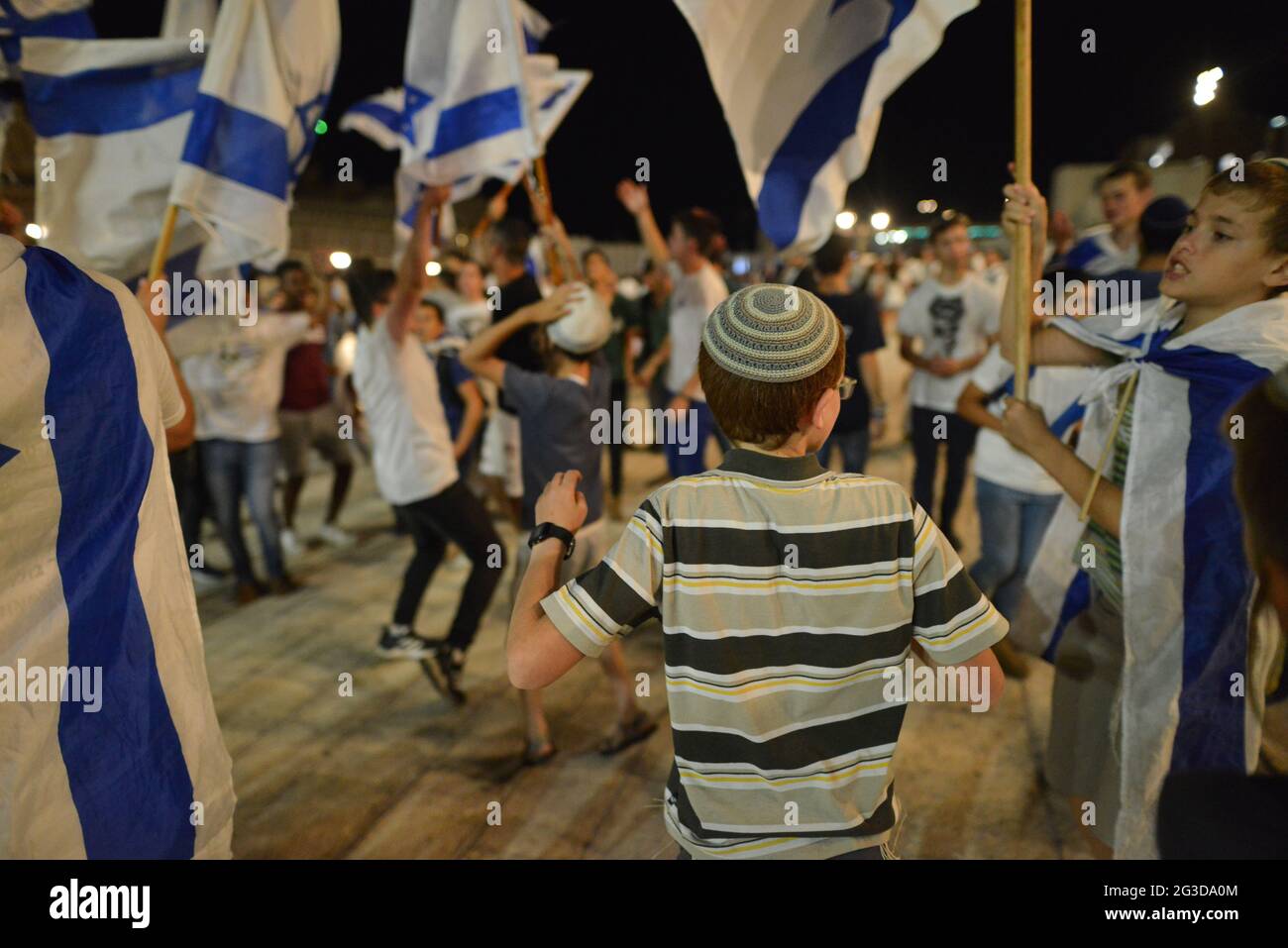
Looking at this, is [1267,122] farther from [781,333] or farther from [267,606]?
[267,606]

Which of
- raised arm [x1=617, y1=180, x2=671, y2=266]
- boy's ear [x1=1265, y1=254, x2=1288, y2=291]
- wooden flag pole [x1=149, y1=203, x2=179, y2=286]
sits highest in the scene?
raised arm [x1=617, y1=180, x2=671, y2=266]

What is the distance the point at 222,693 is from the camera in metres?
4.19

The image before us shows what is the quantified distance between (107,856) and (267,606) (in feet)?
12.9

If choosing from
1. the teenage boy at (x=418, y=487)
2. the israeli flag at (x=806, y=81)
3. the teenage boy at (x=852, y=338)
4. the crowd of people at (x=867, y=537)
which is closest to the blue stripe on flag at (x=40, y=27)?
the crowd of people at (x=867, y=537)

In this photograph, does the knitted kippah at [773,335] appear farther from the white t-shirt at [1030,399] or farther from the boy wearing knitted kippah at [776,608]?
the white t-shirt at [1030,399]

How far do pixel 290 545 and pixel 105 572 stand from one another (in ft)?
17.0

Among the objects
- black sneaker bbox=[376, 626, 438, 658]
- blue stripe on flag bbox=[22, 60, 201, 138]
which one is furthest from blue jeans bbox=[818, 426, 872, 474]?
blue stripe on flag bbox=[22, 60, 201, 138]

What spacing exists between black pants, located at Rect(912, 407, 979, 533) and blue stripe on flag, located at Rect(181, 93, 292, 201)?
414 cm

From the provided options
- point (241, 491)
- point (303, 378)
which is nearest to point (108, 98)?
point (241, 491)

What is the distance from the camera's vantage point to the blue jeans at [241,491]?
5.49m

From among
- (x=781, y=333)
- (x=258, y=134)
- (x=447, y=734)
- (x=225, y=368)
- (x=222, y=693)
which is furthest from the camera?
(x=225, y=368)

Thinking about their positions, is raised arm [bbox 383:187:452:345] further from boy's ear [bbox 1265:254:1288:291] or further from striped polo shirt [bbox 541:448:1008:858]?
boy's ear [bbox 1265:254:1288:291]

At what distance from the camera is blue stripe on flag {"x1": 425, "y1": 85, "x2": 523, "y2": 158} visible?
343 centimetres
